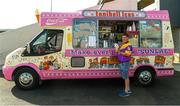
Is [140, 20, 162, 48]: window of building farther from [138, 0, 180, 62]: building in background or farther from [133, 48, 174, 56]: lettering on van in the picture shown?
[138, 0, 180, 62]: building in background

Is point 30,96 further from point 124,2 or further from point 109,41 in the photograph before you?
point 124,2

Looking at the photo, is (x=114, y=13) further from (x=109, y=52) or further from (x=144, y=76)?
(x=144, y=76)

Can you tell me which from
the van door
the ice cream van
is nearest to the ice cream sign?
the ice cream van

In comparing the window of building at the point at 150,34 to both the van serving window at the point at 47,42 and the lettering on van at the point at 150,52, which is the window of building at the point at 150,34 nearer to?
the lettering on van at the point at 150,52

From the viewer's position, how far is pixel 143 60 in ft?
35.1

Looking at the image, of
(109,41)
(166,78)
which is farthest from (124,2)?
(109,41)

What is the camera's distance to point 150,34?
1088cm

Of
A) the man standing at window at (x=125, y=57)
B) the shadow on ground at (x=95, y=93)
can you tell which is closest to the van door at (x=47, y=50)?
the shadow on ground at (x=95, y=93)

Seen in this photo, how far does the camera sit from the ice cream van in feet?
34.1

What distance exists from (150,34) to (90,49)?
1.99 meters

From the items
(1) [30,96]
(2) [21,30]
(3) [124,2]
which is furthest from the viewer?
(3) [124,2]

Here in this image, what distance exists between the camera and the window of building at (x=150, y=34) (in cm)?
1084

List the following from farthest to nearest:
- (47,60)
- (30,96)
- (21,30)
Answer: (21,30) → (47,60) → (30,96)

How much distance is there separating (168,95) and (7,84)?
17.3 ft
